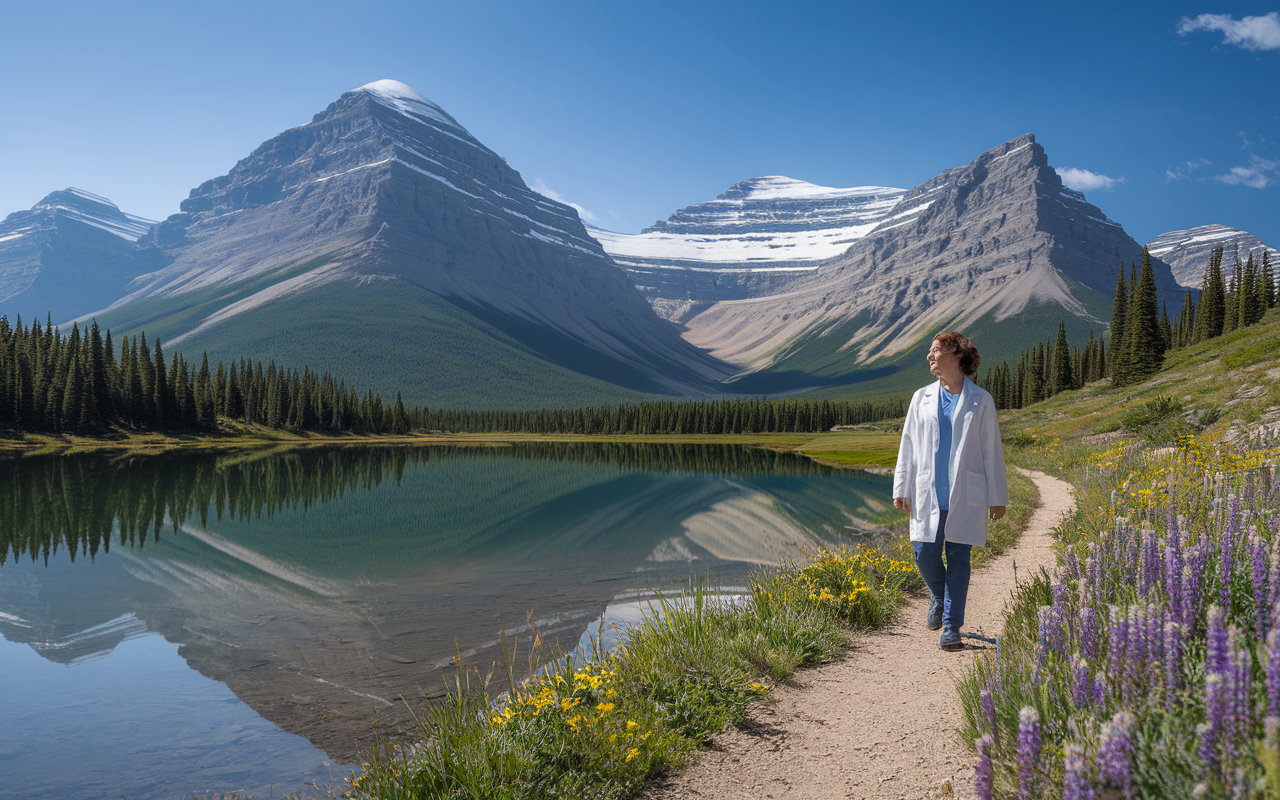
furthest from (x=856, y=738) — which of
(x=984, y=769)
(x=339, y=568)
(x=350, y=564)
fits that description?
(x=350, y=564)

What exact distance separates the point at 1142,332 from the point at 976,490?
83.8 metres

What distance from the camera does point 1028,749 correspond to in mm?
3186

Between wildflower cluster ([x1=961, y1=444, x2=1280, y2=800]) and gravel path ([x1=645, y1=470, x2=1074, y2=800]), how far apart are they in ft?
1.61

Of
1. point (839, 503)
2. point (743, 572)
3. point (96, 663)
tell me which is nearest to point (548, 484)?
point (839, 503)

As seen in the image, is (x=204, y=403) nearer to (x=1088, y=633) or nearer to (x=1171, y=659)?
(x=1088, y=633)

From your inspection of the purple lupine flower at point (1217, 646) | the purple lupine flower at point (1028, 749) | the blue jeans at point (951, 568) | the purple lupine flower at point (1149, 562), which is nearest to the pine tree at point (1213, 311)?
the blue jeans at point (951, 568)

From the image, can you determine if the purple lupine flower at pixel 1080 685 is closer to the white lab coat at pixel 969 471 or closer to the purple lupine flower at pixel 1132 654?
the purple lupine flower at pixel 1132 654

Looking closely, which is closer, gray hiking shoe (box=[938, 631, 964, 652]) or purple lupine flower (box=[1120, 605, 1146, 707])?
purple lupine flower (box=[1120, 605, 1146, 707])

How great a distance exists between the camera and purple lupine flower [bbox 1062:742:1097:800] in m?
2.67

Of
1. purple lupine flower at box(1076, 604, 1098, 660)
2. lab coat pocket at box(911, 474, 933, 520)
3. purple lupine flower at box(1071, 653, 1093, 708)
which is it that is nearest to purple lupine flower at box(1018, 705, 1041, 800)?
purple lupine flower at box(1071, 653, 1093, 708)

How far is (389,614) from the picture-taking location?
1755cm

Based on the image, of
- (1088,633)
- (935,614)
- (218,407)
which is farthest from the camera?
(218,407)

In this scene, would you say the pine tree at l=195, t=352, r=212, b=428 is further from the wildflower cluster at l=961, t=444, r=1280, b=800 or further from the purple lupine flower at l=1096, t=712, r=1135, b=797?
the purple lupine flower at l=1096, t=712, r=1135, b=797

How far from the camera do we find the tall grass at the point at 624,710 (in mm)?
5422
